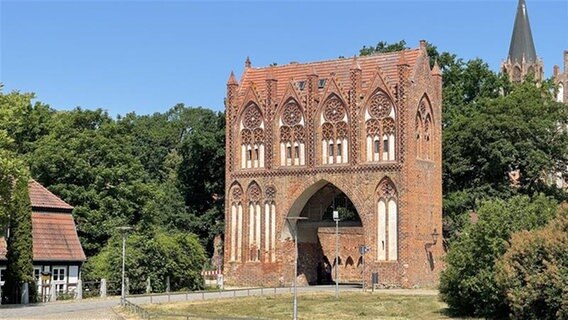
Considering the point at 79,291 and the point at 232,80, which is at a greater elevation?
the point at 232,80

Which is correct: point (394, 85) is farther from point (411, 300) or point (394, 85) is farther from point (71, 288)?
point (71, 288)

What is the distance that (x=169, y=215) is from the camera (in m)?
78.2

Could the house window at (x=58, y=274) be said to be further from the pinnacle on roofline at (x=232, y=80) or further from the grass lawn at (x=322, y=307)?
the pinnacle on roofline at (x=232, y=80)

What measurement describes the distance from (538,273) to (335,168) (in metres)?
26.2

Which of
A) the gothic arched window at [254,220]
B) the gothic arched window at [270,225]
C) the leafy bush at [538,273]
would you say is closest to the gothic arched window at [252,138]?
the gothic arched window at [254,220]

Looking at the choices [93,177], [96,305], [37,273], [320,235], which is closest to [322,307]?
[96,305]

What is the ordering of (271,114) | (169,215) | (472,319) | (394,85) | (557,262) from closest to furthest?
(557,262), (472,319), (394,85), (271,114), (169,215)

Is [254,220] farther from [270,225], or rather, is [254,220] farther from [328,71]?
[328,71]

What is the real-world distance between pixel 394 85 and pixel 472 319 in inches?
885

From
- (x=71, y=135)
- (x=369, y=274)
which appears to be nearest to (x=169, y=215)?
(x=71, y=135)

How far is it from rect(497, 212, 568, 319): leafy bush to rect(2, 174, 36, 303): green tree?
22.6m

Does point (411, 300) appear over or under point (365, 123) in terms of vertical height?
under

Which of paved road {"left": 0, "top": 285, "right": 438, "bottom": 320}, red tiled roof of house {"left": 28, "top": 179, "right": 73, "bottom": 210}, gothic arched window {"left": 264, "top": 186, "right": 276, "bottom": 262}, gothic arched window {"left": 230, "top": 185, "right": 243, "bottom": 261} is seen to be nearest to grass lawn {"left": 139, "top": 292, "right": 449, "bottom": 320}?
paved road {"left": 0, "top": 285, "right": 438, "bottom": 320}

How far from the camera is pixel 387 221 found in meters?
62.5
